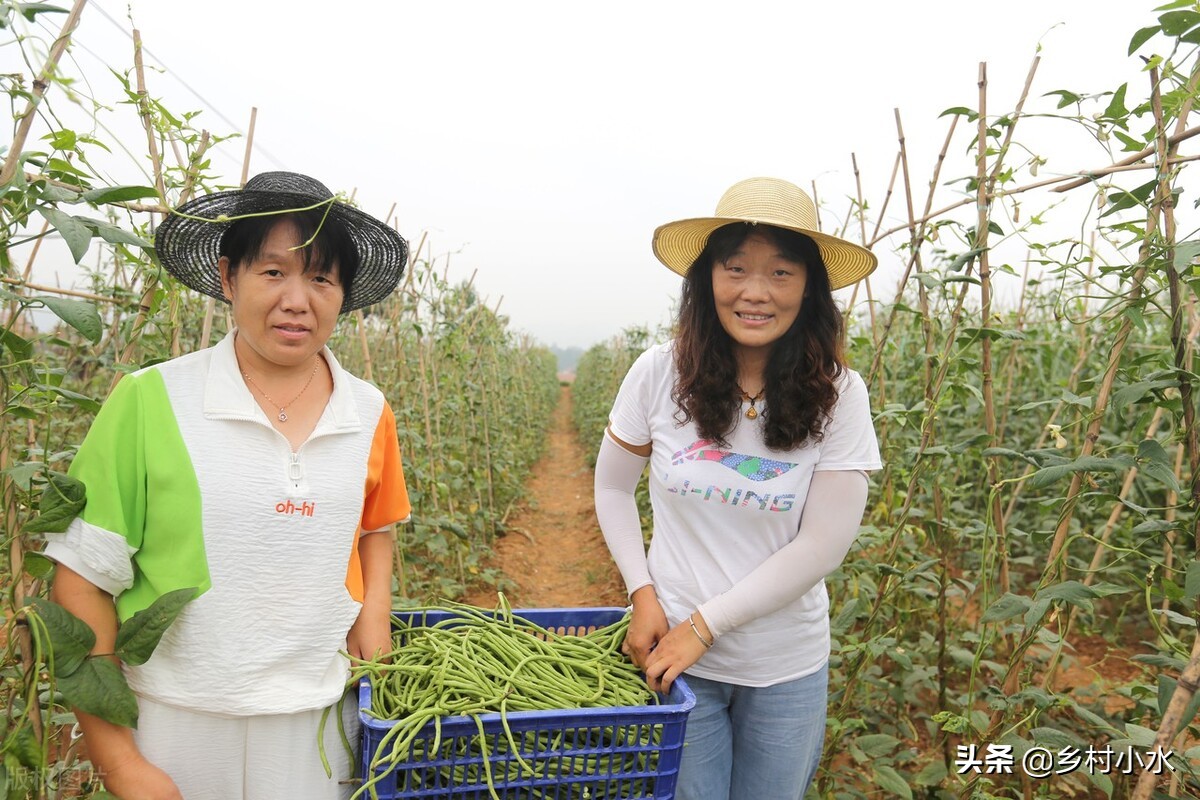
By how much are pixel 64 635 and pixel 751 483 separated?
48.0 inches

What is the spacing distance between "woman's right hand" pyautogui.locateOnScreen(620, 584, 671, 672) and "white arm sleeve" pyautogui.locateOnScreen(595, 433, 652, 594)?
12cm

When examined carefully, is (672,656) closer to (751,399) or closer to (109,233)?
(751,399)

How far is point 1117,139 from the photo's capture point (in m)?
1.62

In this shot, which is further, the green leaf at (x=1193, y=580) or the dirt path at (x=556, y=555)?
the dirt path at (x=556, y=555)

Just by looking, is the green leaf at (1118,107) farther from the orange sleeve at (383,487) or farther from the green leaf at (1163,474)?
the orange sleeve at (383,487)

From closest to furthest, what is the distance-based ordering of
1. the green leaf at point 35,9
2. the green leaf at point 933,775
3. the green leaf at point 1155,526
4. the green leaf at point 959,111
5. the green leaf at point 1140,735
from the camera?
the green leaf at point 35,9 → the green leaf at point 1155,526 → the green leaf at point 1140,735 → the green leaf at point 959,111 → the green leaf at point 933,775

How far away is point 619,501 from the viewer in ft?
5.95

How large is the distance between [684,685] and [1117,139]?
4.78 ft

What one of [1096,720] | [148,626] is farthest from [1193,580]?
[148,626]

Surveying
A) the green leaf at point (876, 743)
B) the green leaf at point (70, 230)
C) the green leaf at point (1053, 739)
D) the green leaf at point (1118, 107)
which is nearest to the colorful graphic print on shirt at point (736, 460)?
the green leaf at point (1053, 739)

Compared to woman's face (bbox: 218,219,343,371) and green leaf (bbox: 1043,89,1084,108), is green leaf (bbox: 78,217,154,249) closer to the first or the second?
woman's face (bbox: 218,219,343,371)

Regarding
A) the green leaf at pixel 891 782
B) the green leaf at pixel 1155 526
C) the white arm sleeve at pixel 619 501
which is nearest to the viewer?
the green leaf at pixel 1155 526

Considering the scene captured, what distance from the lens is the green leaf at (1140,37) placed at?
1.43 metres

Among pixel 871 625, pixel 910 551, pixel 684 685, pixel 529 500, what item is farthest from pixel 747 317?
pixel 529 500
